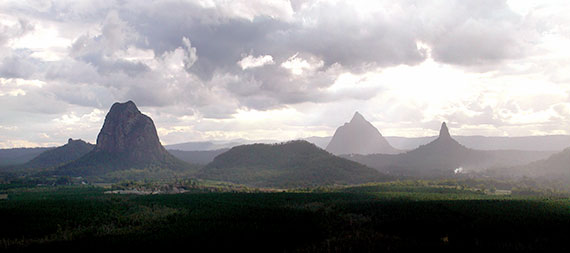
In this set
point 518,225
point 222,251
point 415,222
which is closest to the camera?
point 222,251

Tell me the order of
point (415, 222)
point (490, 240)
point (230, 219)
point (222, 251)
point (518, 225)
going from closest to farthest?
1. point (222, 251)
2. point (490, 240)
3. point (518, 225)
4. point (415, 222)
5. point (230, 219)

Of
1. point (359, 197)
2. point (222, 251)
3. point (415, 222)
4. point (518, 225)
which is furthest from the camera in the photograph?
point (359, 197)

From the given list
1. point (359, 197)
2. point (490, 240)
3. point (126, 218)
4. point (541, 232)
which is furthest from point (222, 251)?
point (359, 197)

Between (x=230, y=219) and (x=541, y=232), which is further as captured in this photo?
(x=230, y=219)

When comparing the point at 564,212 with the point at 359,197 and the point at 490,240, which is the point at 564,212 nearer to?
the point at 490,240

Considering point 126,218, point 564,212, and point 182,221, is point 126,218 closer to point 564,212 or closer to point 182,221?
point 182,221

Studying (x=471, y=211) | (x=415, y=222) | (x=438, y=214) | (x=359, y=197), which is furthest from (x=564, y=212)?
(x=359, y=197)
